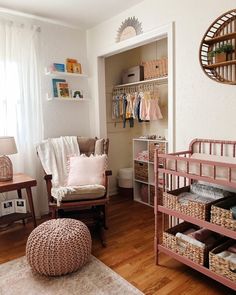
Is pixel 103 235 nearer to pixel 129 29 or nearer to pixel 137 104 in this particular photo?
pixel 137 104

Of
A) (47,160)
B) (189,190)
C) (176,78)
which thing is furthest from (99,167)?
(176,78)

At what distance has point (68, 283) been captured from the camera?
185cm

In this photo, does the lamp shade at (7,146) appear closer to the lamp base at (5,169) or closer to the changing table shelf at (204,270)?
the lamp base at (5,169)

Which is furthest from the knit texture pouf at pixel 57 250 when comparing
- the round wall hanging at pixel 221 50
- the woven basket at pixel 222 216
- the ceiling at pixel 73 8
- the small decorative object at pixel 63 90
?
the ceiling at pixel 73 8

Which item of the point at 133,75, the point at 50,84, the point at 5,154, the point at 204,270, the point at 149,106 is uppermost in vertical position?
the point at 133,75

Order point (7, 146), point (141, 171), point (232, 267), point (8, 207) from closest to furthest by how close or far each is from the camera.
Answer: point (232, 267) < point (7, 146) < point (8, 207) < point (141, 171)

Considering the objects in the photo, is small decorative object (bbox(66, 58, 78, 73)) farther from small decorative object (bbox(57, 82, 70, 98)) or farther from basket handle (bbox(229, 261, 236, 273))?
basket handle (bbox(229, 261, 236, 273))

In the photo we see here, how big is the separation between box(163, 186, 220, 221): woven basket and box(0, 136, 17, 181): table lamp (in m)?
1.57

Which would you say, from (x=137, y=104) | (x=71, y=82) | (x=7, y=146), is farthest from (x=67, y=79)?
(x=7, y=146)

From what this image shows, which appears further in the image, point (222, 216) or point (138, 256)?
point (138, 256)

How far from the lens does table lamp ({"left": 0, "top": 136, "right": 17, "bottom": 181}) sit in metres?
2.52

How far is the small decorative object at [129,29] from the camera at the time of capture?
2.70 m

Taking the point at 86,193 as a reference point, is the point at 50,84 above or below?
above

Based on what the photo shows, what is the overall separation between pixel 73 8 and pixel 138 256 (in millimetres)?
2577
